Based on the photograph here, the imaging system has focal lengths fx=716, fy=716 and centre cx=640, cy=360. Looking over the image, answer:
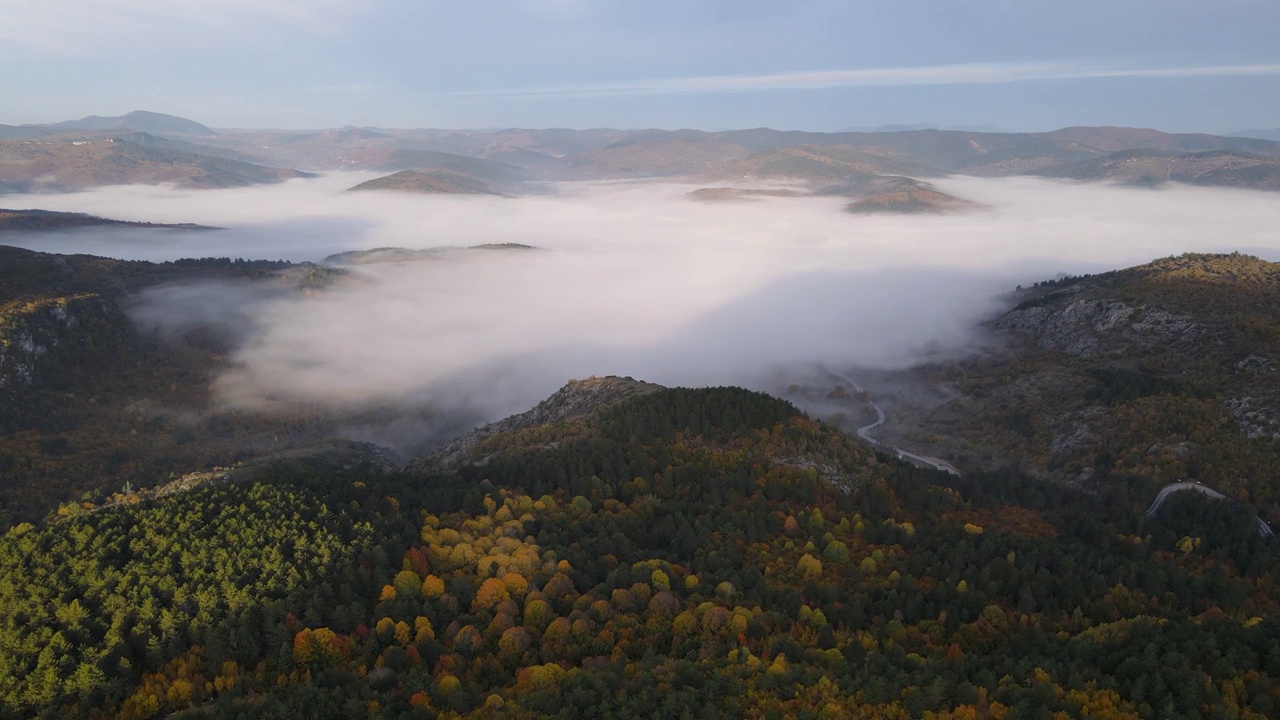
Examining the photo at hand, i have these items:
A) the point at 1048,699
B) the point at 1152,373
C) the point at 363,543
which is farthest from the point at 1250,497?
the point at 363,543

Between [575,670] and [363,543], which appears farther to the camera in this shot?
[363,543]

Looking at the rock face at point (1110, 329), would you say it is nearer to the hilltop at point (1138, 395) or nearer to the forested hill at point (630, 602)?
the hilltop at point (1138, 395)

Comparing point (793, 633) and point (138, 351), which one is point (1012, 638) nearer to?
point (793, 633)

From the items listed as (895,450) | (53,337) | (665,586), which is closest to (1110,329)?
(895,450)

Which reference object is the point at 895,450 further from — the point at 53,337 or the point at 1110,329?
the point at 53,337

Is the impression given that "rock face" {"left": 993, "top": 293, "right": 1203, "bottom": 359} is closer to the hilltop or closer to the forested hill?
the hilltop

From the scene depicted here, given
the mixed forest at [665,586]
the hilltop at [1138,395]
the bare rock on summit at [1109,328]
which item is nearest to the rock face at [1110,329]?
the bare rock on summit at [1109,328]

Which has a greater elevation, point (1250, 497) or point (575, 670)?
point (575, 670)
